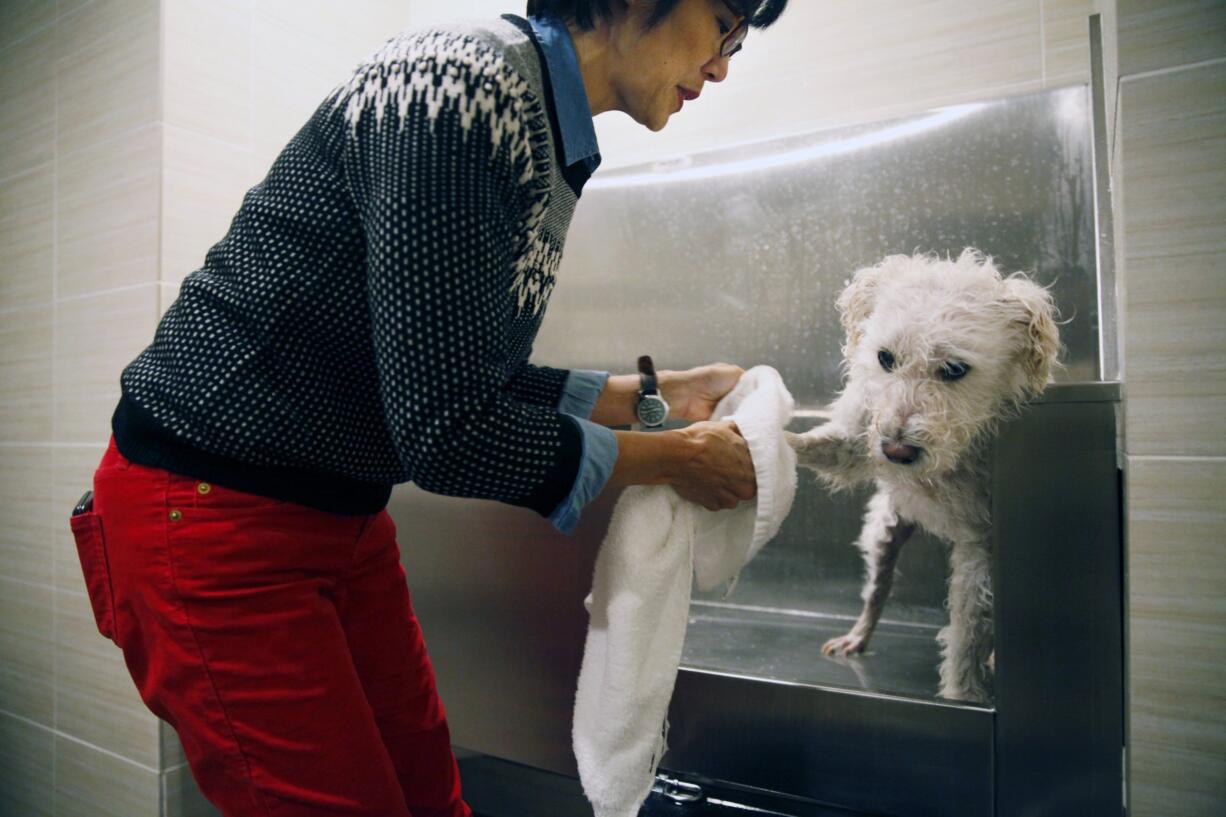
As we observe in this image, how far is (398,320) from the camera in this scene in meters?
0.58

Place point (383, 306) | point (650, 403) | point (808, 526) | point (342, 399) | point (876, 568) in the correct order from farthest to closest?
point (808, 526)
point (876, 568)
point (650, 403)
point (342, 399)
point (383, 306)

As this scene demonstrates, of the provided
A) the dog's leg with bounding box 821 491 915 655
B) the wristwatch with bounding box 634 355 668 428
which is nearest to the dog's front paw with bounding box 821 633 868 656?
the dog's leg with bounding box 821 491 915 655

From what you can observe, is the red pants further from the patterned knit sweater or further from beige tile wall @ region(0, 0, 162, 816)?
beige tile wall @ region(0, 0, 162, 816)

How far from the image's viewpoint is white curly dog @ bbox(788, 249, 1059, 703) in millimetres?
907

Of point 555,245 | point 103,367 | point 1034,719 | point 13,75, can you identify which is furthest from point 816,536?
point 13,75

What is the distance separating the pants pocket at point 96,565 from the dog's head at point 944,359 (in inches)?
34.4

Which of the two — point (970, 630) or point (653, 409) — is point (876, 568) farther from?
point (653, 409)

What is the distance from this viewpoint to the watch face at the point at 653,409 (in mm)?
1043

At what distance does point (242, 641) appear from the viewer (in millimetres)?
688

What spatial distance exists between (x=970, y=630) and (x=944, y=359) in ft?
1.10

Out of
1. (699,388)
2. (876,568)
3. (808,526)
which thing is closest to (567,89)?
(699,388)

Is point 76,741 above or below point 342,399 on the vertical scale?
below

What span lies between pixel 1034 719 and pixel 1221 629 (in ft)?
0.65

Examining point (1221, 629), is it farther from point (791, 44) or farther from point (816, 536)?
point (791, 44)
